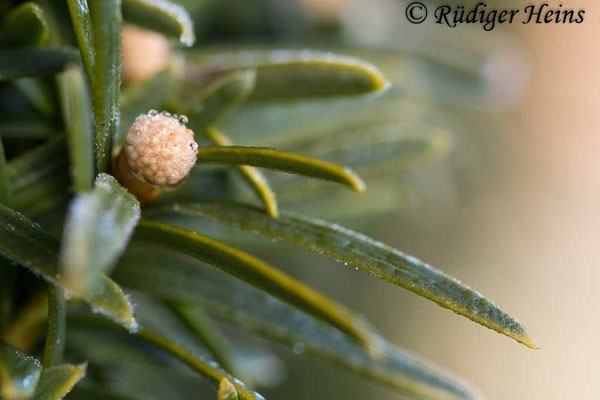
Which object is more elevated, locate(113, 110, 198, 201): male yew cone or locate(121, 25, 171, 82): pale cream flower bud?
locate(121, 25, 171, 82): pale cream flower bud

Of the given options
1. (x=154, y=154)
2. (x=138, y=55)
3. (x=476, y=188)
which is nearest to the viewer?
(x=154, y=154)

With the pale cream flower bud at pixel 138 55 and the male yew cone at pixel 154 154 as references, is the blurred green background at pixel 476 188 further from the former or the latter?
the male yew cone at pixel 154 154

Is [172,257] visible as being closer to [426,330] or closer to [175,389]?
[175,389]

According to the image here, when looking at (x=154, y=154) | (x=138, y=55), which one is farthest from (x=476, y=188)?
(x=154, y=154)

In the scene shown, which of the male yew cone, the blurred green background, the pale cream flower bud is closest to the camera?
the male yew cone

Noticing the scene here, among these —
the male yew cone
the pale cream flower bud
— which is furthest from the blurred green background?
the male yew cone

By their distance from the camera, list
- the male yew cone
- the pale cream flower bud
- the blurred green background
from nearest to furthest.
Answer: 1. the male yew cone
2. the pale cream flower bud
3. the blurred green background

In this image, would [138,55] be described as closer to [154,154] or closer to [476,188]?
[154,154]

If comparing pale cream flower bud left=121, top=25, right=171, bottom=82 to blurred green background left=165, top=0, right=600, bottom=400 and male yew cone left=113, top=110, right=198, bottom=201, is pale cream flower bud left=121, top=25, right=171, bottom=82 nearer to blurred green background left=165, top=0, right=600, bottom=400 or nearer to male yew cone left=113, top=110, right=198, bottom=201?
blurred green background left=165, top=0, right=600, bottom=400

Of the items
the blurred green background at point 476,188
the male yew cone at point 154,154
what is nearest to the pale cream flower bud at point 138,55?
the blurred green background at point 476,188
